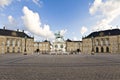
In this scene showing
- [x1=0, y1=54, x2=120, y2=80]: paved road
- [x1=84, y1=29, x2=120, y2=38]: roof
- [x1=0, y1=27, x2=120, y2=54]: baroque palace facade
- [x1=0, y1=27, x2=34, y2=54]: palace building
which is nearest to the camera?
[x1=0, y1=54, x2=120, y2=80]: paved road

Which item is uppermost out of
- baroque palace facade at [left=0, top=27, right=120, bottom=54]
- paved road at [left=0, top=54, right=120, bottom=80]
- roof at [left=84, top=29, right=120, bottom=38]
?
roof at [left=84, top=29, right=120, bottom=38]

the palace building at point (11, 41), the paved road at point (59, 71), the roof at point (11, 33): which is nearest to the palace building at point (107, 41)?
the palace building at point (11, 41)

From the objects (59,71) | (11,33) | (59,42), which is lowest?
(59,71)

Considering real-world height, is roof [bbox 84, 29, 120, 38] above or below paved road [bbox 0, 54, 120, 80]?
above

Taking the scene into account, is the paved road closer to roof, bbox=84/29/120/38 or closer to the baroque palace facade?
the baroque palace facade

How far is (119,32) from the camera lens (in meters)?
106

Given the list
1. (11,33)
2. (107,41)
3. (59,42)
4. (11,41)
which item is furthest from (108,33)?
(11,33)

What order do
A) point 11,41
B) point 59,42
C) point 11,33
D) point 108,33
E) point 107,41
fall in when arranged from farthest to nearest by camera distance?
point 59,42
point 11,33
point 108,33
point 107,41
point 11,41

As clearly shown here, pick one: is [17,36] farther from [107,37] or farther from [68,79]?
[68,79]

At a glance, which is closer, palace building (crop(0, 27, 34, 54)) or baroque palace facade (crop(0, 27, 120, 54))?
palace building (crop(0, 27, 34, 54))

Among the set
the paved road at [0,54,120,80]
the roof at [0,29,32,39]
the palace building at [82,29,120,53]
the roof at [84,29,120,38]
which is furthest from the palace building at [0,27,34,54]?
the paved road at [0,54,120,80]

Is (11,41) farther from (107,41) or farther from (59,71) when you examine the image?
(59,71)

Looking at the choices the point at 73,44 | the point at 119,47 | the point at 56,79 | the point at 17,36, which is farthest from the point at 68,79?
the point at 73,44

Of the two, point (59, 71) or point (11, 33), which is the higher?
point (11, 33)
